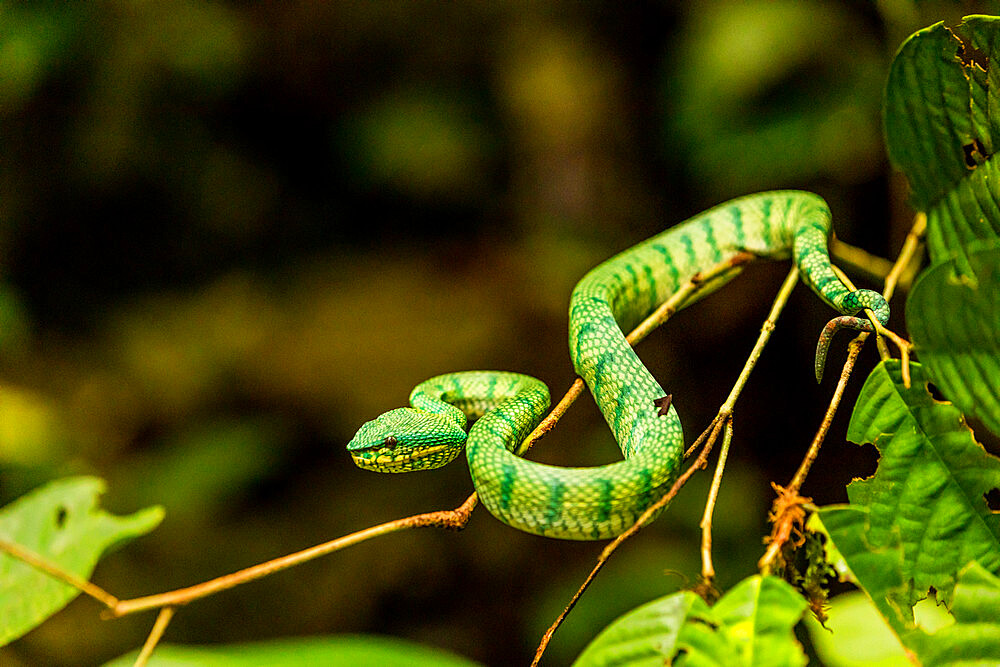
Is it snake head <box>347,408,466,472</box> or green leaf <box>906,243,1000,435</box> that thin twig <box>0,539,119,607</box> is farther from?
green leaf <box>906,243,1000,435</box>

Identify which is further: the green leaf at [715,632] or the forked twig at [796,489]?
the forked twig at [796,489]

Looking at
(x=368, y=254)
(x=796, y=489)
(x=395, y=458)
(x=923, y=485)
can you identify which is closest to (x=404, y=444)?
(x=395, y=458)

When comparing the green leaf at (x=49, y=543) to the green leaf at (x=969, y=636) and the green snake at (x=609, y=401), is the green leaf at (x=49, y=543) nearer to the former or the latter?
the green snake at (x=609, y=401)

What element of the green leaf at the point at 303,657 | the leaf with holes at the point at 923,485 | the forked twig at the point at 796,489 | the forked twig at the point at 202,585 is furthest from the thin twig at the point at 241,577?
the leaf with holes at the point at 923,485

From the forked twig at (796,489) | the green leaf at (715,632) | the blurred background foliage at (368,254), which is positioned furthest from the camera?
the blurred background foliage at (368,254)

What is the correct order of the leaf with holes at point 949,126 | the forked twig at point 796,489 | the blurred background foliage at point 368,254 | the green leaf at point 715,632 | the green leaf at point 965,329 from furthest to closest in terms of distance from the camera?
the blurred background foliage at point 368,254 → the leaf with holes at point 949,126 → the green leaf at point 965,329 → the forked twig at point 796,489 → the green leaf at point 715,632

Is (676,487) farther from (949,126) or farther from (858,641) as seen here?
(858,641)

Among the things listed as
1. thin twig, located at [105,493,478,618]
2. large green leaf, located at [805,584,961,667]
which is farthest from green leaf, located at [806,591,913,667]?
thin twig, located at [105,493,478,618]
